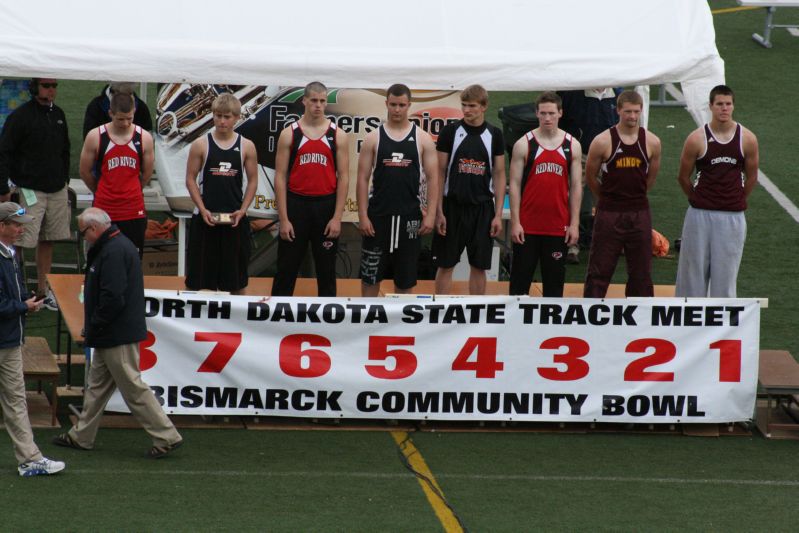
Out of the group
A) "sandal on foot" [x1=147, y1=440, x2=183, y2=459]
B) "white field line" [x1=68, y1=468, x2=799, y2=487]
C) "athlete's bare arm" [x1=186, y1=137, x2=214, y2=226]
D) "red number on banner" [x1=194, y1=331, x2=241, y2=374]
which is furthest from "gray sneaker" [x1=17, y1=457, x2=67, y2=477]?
"athlete's bare arm" [x1=186, y1=137, x2=214, y2=226]

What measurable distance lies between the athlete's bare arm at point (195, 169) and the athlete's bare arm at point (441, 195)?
5.53ft

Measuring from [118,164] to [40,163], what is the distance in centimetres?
145

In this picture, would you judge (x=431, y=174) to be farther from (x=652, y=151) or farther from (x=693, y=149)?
(x=693, y=149)

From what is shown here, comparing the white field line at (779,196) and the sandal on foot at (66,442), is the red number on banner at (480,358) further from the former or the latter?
the white field line at (779,196)

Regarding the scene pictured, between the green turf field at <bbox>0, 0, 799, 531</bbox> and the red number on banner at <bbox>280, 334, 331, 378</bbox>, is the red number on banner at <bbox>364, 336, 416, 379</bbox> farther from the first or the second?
the green turf field at <bbox>0, 0, 799, 531</bbox>

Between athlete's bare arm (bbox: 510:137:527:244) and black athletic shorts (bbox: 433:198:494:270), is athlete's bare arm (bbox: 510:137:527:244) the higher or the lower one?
the higher one

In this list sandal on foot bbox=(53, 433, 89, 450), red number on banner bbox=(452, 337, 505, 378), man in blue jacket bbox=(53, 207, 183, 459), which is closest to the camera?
man in blue jacket bbox=(53, 207, 183, 459)

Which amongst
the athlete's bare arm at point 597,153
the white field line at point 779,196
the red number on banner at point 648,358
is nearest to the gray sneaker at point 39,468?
the red number on banner at point 648,358

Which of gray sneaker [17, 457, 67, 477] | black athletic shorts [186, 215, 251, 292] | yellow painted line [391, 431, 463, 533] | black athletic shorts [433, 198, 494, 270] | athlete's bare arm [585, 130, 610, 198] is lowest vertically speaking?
yellow painted line [391, 431, 463, 533]

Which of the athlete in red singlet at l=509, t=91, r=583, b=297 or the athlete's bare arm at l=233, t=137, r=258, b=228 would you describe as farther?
the athlete's bare arm at l=233, t=137, r=258, b=228

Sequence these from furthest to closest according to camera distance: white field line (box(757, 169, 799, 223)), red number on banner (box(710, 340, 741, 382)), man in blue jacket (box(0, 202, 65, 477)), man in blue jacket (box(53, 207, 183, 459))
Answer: white field line (box(757, 169, 799, 223)) → red number on banner (box(710, 340, 741, 382)) → man in blue jacket (box(53, 207, 183, 459)) → man in blue jacket (box(0, 202, 65, 477))

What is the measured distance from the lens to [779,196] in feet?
51.9

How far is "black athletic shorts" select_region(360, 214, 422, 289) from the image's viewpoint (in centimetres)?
1009

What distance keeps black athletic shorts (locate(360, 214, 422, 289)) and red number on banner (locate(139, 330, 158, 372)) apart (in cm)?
185
